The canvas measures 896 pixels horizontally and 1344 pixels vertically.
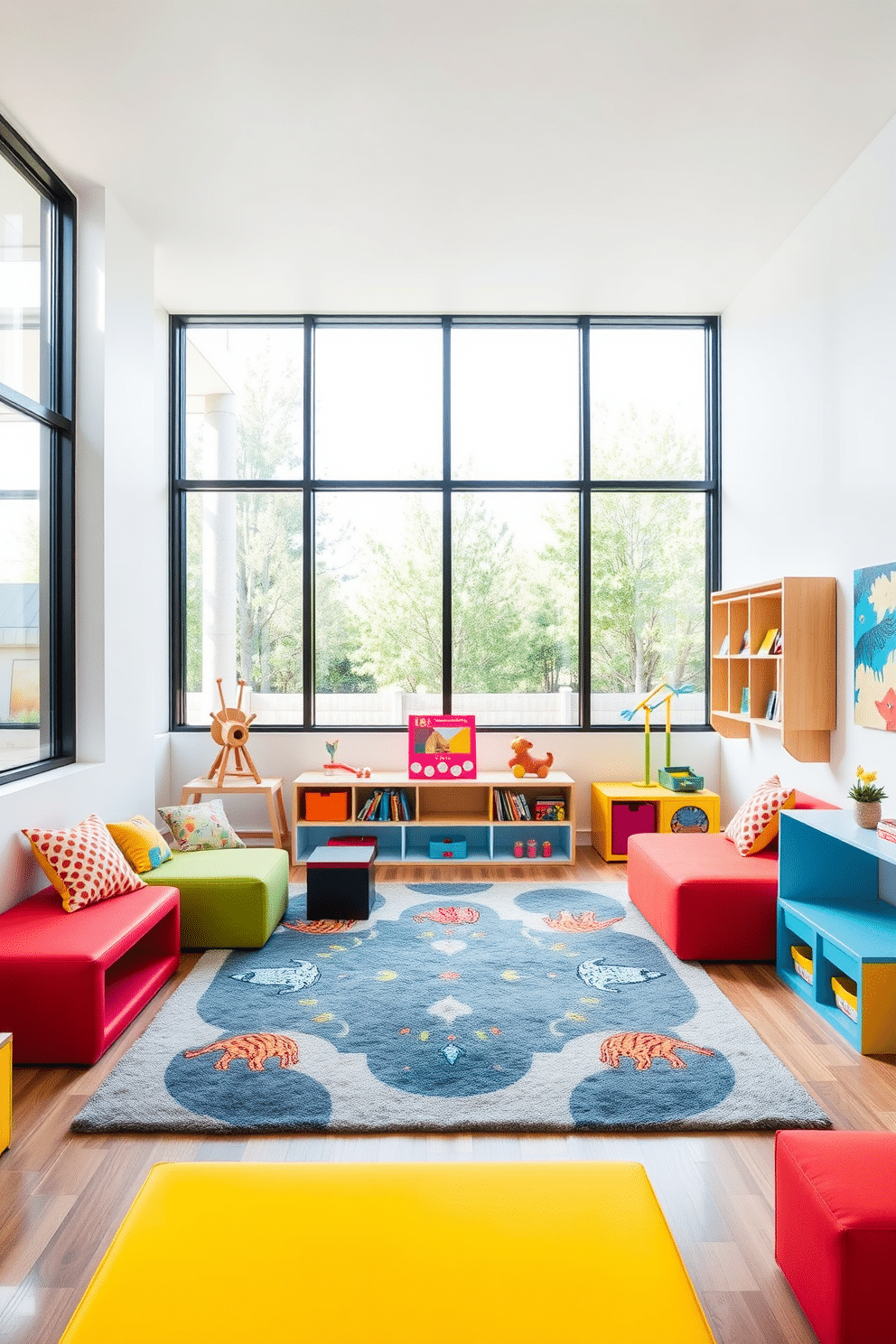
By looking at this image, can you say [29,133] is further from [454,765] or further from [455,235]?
[454,765]

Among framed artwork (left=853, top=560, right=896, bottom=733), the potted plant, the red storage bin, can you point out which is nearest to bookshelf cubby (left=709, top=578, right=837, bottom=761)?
framed artwork (left=853, top=560, right=896, bottom=733)

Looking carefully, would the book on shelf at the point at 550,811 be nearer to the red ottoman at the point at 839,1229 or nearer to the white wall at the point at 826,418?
the white wall at the point at 826,418

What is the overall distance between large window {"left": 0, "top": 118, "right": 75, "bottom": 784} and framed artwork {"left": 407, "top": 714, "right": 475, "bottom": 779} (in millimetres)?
2187

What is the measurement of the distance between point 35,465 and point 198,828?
1.91 meters

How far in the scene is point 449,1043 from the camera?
287 centimetres

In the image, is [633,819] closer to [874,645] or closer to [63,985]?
[874,645]

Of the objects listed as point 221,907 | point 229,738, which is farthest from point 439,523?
point 221,907

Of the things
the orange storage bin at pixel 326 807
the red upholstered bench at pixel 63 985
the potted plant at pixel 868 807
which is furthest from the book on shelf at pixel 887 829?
the orange storage bin at pixel 326 807

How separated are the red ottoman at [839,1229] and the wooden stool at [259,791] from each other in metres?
3.92

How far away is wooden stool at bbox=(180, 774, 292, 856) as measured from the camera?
17.4 ft

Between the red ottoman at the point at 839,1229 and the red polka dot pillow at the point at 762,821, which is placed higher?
the red polka dot pillow at the point at 762,821

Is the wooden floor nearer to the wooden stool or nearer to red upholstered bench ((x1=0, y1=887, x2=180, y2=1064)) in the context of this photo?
red upholstered bench ((x1=0, y1=887, x2=180, y2=1064))

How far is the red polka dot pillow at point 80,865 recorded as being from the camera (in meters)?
3.24

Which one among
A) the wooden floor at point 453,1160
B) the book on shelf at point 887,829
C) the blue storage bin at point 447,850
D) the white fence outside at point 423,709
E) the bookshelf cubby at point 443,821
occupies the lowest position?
the wooden floor at point 453,1160
